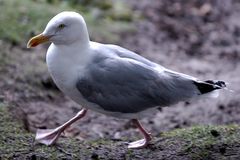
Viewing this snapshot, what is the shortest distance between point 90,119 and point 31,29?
1.84m

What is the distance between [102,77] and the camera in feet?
13.2

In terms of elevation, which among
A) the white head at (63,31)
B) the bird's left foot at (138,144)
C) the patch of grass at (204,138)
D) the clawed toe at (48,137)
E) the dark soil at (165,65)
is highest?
the white head at (63,31)

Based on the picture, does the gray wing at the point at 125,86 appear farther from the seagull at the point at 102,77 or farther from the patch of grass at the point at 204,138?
the patch of grass at the point at 204,138

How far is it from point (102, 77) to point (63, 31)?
0.40 m

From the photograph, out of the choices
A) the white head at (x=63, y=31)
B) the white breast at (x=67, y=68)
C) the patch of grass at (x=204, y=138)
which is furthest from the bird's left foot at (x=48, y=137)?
the patch of grass at (x=204, y=138)

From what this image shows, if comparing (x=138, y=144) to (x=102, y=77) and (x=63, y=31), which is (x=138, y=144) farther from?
(x=63, y=31)

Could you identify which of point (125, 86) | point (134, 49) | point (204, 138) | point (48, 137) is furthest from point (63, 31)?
point (134, 49)

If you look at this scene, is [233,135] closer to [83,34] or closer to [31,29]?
[83,34]

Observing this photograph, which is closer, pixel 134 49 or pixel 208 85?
pixel 208 85

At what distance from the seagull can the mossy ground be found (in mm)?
115

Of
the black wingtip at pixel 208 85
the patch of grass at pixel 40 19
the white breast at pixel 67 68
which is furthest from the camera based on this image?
the patch of grass at pixel 40 19

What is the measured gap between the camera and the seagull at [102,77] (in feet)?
13.1

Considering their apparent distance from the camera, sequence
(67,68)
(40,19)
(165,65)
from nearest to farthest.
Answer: (67,68) → (165,65) → (40,19)

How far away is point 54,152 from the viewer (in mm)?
4078
